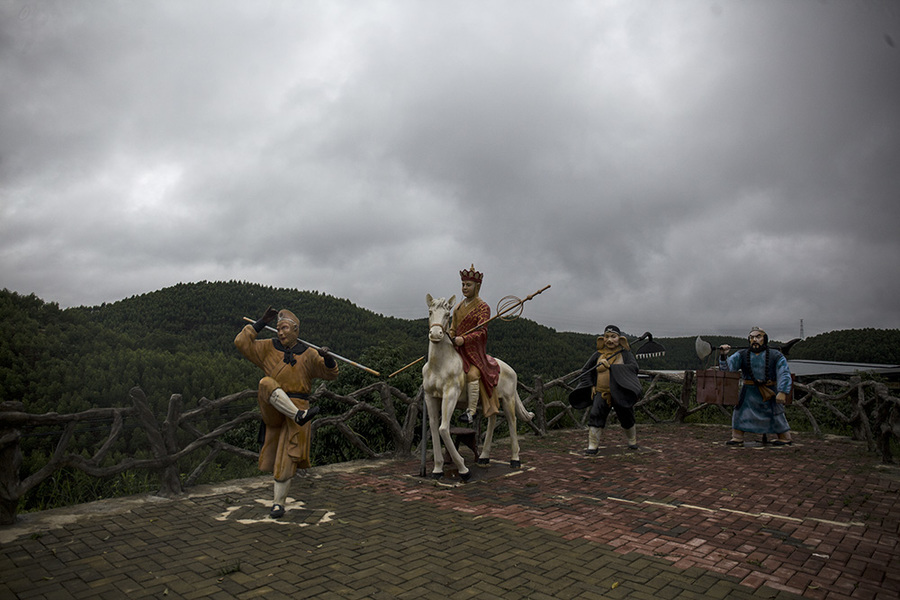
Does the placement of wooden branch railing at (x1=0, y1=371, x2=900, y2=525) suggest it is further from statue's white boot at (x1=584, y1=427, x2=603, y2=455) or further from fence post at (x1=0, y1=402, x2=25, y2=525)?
statue's white boot at (x1=584, y1=427, x2=603, y2=455)

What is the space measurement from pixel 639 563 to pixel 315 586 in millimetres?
2458

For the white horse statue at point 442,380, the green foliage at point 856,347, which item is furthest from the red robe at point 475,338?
the green foliage at point 856,347

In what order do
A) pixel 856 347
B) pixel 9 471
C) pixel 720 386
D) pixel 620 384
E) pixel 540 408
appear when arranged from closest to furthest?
pixel 9 471 → pixel 620 384 → pixel 720 386 → pixel 540 408 → pixel 856 347

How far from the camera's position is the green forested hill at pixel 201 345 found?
8.56m

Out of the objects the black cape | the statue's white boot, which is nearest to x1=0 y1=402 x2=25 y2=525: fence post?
the statue's white boot

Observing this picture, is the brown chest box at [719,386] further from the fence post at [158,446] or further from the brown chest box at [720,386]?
the fence post at [158,446]

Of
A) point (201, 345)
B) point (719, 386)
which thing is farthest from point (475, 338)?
point (201, 345)

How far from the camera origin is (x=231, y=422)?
267 inches

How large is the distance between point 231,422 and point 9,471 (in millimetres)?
2276

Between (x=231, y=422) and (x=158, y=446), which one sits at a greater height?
(x=231, y=422)

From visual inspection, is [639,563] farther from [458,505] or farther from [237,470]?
[237,470]

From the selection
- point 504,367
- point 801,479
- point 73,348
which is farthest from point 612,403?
point 73,348

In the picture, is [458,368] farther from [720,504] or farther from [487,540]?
[720,504]

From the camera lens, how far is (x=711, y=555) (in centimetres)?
430
